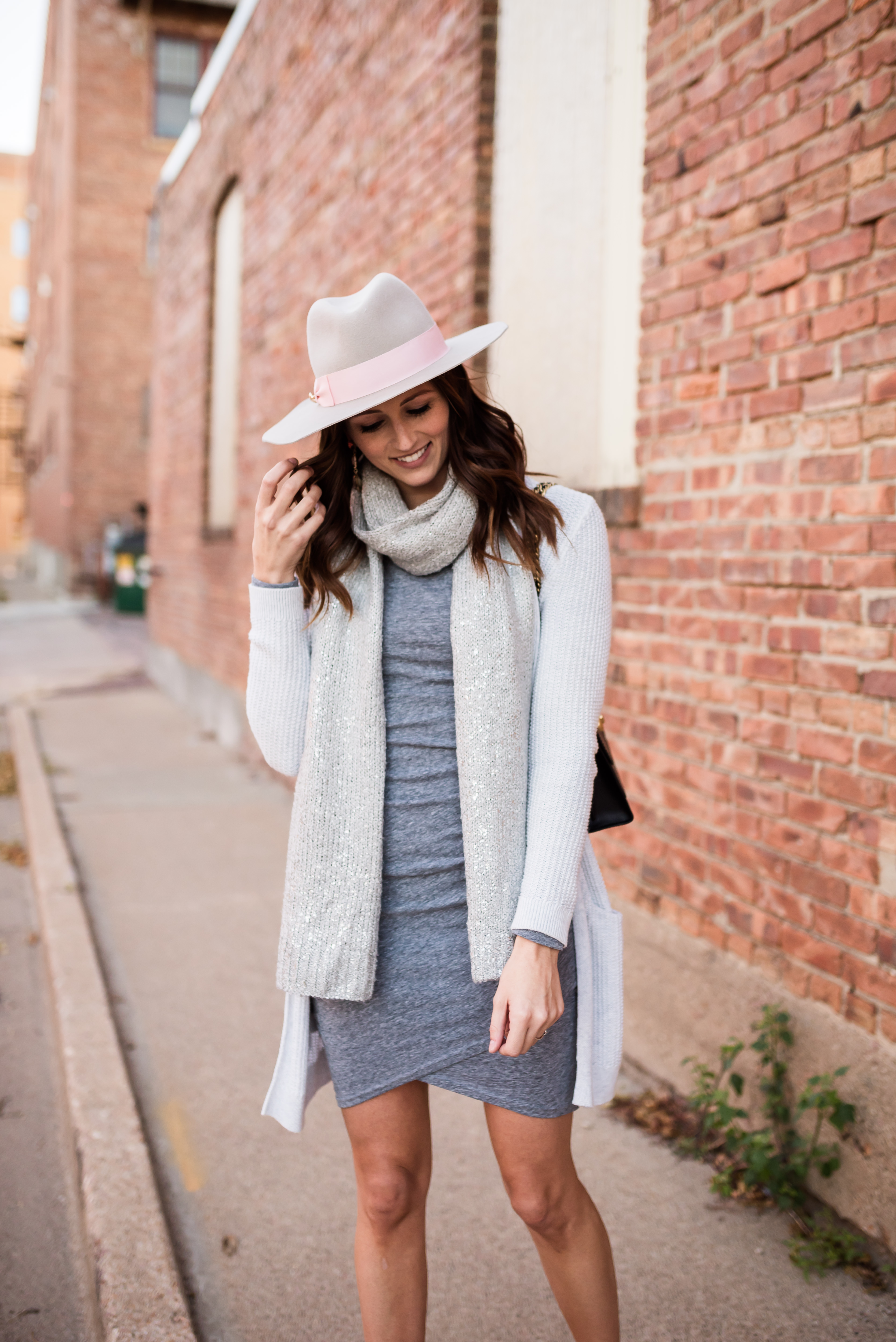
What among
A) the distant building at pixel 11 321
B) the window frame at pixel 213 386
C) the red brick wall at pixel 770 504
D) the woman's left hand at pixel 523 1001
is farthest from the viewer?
the distant building at pixel 11 321

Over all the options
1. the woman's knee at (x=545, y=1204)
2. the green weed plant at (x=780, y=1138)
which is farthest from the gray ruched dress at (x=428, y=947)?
the green weed plant at (x=780, y=1138)

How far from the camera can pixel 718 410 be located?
307 centimetres

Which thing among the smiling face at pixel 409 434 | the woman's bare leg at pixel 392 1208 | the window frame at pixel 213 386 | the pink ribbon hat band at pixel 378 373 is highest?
the window frame at pixel 213 386

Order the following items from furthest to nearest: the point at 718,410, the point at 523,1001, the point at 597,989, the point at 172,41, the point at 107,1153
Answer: the point at 172,41 < the point at 718,410 < the point at 107,1153 < the point at 597,989 < the point at 523,1001

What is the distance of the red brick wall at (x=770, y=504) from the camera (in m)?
2.52

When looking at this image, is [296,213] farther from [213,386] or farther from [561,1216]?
[561,1216]

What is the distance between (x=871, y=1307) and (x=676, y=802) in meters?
1.39

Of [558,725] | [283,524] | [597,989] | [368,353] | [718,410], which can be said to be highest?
[718,410]

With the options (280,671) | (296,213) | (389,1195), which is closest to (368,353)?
(280,671)

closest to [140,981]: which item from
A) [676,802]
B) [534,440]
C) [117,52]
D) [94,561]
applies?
[676,802]

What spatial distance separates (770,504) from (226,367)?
7.27 meters

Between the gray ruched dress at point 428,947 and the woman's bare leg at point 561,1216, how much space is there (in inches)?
1.4

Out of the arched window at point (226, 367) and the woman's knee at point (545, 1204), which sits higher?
the arched window at point (226, 367)

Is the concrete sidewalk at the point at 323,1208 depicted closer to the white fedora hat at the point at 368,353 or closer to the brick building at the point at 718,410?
the brick building at the point at 718,410
